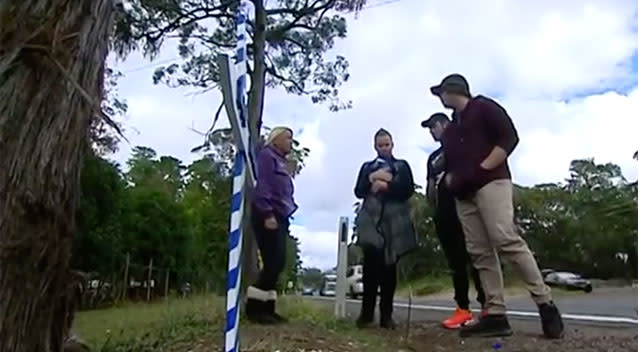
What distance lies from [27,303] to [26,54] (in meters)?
0.75

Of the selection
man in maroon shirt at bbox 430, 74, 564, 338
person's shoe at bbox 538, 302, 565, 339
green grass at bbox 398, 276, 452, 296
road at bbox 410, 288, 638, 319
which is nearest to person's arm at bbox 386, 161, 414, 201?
man in maroon shirt at bbox 430, 74, 564, 338

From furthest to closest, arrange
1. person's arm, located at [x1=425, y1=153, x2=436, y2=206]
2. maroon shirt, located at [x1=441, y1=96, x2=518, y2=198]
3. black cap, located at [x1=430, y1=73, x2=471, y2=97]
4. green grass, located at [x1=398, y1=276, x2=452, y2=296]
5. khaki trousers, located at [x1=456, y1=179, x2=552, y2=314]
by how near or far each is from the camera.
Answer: green grass, located at [x1=398, y1=276, x2=452, y2=296] → person's arm, located at [x1=425, y1=153, x2=436, y2=206] → black cap, located at [x1=430, y1=73, x2=471, y2=97] → maroon shirt, located at [x1=441, y1=96, x2=518, y2=198] → khaki trousers, located at [x1=456, y1=179, x2=552, y2=314]

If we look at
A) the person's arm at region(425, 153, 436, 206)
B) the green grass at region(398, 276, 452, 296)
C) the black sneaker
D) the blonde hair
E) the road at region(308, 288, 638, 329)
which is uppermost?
the blonde hair

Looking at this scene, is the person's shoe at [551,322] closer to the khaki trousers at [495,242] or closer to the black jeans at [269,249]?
the khaki trousers at [495,242]

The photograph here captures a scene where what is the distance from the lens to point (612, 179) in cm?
1270

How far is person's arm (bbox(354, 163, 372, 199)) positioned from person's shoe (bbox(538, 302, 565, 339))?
4.81ft

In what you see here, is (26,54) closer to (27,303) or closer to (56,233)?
(56,233)

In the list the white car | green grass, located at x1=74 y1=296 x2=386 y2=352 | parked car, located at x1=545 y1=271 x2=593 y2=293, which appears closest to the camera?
green grass, located at x1=74 y1=296 x2=386 y2=352

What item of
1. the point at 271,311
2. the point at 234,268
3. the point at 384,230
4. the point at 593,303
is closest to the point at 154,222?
the point at 593,303

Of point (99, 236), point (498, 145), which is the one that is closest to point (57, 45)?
point (498, 145)

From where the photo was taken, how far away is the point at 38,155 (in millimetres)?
2312

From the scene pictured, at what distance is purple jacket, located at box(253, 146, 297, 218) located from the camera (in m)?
4.58

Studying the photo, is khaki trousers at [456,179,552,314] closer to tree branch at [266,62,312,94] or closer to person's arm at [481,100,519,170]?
person's arm at [481,100,519,170]

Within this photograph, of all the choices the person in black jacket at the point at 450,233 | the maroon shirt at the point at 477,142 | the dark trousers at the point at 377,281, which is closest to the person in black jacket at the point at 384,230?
the dark trousers at the point at 377,281
